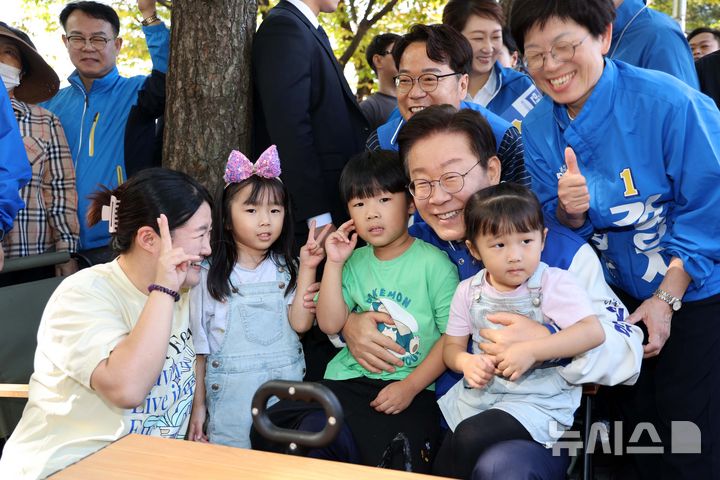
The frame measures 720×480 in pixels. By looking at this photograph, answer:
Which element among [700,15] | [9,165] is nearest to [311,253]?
[9,165]

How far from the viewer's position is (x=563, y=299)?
7.25ft

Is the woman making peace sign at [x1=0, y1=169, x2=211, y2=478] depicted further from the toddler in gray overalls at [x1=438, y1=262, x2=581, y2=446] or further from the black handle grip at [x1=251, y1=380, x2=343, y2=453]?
the toddler in gray overalls at [x1=438, y1=262, x2=581, y2=446]

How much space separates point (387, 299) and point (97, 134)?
2247mm

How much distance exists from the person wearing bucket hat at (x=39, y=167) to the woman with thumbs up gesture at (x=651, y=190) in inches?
97.1

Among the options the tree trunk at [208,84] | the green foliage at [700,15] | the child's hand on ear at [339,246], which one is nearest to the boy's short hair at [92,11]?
the tree trunk at [208,84]

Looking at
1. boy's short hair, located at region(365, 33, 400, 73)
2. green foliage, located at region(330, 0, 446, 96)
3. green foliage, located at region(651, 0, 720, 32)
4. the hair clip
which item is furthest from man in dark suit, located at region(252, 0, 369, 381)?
green foliage, located at region(651, 0, 720, 32)

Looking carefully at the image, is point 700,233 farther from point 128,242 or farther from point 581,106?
point 128,242

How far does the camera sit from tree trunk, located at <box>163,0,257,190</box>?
10.7ft

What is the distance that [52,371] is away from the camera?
7.02 ft

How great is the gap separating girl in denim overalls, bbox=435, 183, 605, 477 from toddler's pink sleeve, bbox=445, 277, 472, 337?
0.02 metres

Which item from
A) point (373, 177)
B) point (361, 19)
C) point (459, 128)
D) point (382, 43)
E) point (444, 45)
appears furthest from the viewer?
point (361, 19)

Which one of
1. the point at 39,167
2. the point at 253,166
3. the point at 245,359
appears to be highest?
the point at 253,166

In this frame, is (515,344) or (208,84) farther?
(208,84)

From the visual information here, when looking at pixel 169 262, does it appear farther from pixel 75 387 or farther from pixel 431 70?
pixel 431 70
